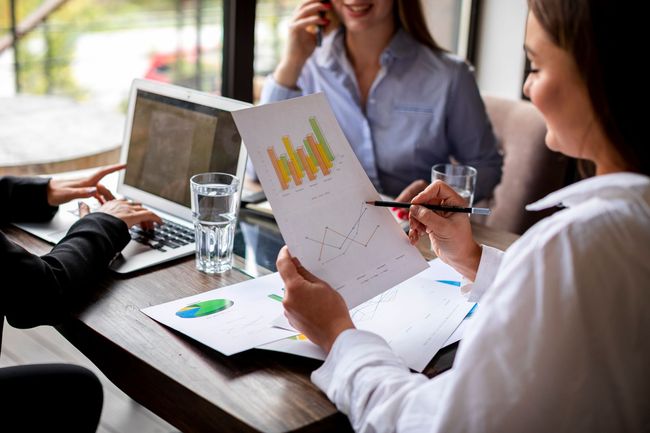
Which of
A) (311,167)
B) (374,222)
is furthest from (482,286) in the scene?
(311,167)

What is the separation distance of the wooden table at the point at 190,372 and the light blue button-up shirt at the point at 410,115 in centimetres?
104

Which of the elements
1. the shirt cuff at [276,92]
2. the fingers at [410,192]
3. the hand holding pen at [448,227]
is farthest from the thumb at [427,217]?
the shirt cuff at [276,92]

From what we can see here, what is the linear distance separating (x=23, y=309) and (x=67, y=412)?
228 millimetres

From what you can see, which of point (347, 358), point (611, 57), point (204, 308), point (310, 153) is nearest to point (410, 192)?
point (310, 153)

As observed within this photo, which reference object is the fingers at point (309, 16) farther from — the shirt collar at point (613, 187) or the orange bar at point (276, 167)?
the shirt collar at point (613, 187)

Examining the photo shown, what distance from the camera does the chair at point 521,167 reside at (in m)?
2.26

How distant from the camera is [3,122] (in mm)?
2402

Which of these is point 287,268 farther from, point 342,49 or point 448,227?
point 342,49

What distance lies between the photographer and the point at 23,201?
1.56 m

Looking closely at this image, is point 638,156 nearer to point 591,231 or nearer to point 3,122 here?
point 591,231

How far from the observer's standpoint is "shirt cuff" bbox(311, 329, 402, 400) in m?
0.96

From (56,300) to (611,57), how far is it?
2.87 ft

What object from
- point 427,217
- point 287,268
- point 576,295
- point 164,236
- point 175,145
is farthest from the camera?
point 175,145

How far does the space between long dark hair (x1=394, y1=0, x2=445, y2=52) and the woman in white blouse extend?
1.33 meters
